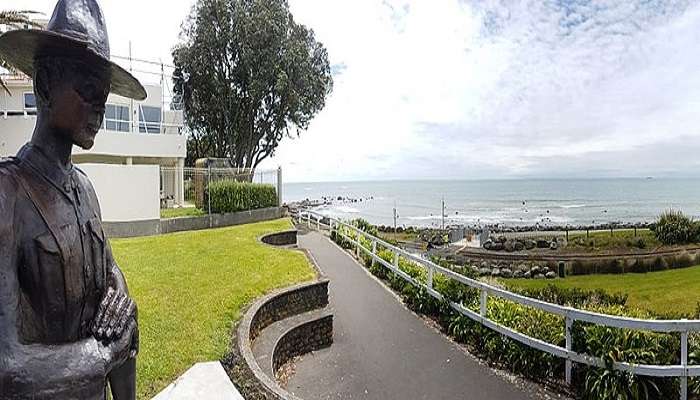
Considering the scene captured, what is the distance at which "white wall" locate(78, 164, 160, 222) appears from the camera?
1603cm

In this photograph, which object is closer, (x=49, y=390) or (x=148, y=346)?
(x=49, y=390)

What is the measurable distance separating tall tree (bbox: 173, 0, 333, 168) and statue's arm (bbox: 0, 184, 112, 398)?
26.9 meters

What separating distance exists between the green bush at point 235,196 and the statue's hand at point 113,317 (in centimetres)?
1977

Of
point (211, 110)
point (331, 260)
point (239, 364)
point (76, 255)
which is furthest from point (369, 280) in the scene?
point (211, 110)

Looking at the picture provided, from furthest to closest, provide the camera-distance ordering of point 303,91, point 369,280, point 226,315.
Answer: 1. point 303,91
2. point 369,280
3. point 226,315

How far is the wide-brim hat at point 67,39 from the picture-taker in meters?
1.65

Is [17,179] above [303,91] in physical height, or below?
below

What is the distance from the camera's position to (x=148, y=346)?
6223mm

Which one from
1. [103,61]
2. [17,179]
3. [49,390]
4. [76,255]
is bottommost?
[49,390]

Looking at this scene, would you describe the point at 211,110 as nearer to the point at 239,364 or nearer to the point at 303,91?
the point at 303,91

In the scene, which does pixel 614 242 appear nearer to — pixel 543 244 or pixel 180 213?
pixel 543 244

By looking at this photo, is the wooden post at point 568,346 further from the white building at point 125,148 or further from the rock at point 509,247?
the rock at point 509,247

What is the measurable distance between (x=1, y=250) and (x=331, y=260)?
13824mm

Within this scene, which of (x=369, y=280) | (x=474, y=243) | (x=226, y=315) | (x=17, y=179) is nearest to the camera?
(x=17, y=179)
